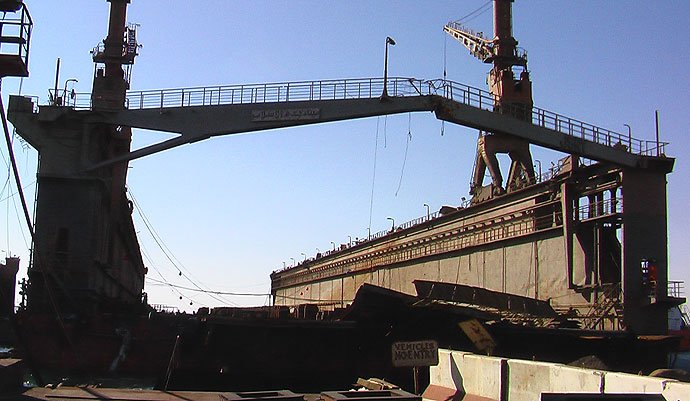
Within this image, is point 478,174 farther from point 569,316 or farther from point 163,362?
point 163,362

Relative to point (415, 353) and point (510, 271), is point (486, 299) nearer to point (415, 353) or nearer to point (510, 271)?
point (510, 271)

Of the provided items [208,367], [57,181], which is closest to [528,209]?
[208,367]

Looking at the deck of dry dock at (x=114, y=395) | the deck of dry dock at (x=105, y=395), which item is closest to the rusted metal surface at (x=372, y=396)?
the deck of dry dock at (x=114, y=395)

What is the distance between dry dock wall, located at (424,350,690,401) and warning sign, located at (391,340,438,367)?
1032 millimetres

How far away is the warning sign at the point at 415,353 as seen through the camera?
425 inches

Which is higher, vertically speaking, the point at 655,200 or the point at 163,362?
the point at 655,200

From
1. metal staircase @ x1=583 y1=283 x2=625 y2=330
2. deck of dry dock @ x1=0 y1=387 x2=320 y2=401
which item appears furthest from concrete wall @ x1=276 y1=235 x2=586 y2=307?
deck of dry dock @ x1=0 y1=387 x2=320 y2=401

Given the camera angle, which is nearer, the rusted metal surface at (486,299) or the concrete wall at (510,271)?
the rusted metal surface at (486,299)

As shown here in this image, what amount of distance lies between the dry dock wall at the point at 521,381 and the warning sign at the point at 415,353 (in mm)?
1032

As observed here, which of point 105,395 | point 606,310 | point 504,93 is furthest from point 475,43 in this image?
point 105,395

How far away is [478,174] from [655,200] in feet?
69.3

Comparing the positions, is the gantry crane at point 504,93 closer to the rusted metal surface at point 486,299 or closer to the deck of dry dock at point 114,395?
the rusted metal surface at point 486,299

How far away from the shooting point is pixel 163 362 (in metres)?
23.7

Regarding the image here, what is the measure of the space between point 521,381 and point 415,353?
1.57 meters
